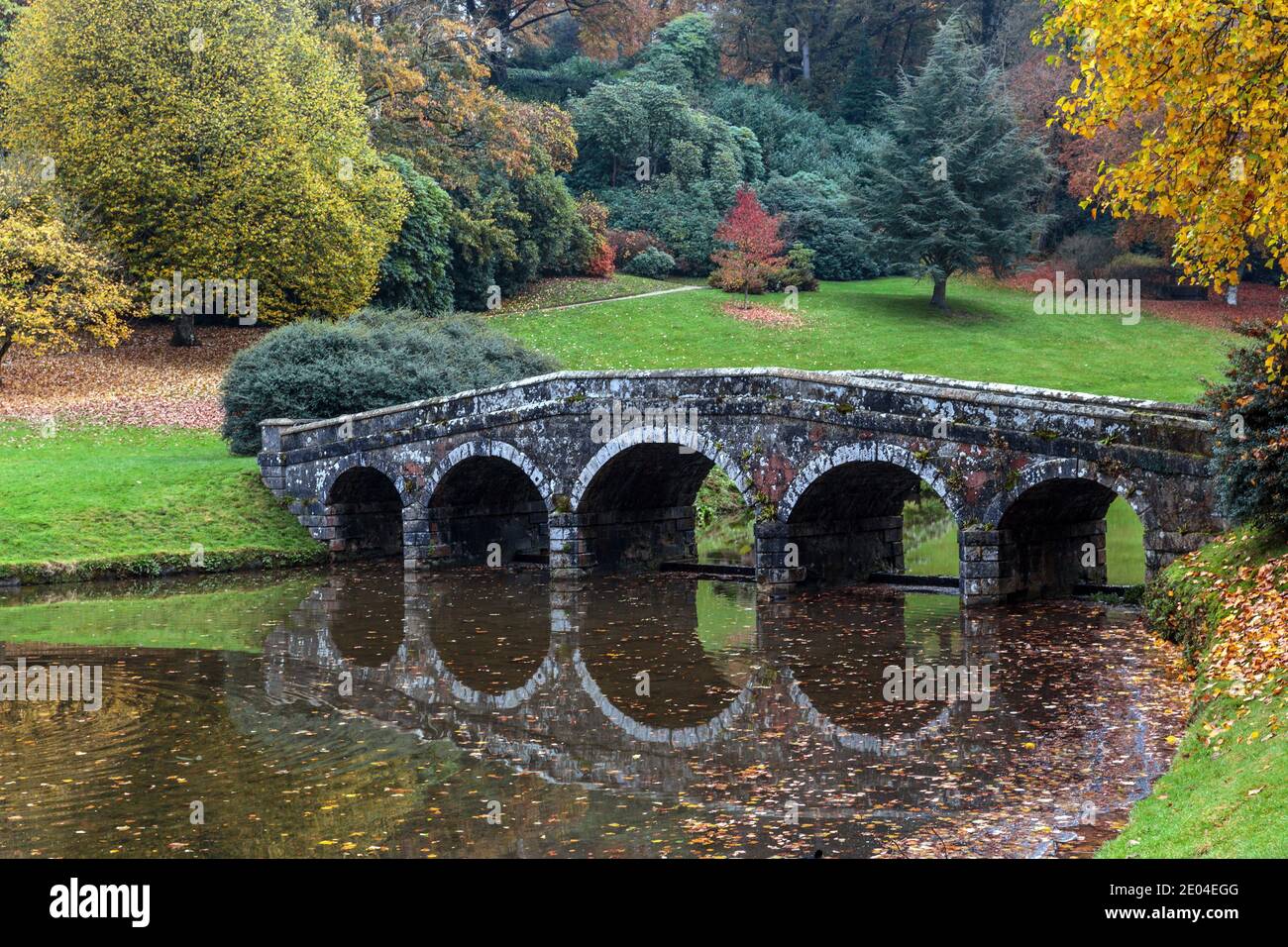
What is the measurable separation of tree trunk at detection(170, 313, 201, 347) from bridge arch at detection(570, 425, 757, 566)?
23624 mm

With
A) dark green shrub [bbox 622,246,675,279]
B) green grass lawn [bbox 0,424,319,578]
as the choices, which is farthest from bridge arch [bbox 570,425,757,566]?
dark green shrub [bbox 622,246,675,279]

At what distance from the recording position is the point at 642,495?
99.6 ft

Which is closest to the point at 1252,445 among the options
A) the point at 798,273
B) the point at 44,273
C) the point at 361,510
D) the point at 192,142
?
the point at 361,510

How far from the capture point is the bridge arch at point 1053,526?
21.8 m

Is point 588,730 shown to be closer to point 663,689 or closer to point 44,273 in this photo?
point 663,689

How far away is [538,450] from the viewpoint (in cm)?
2898

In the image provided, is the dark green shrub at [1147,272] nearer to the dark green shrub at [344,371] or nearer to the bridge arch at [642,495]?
the dark green shrub at [344,371]

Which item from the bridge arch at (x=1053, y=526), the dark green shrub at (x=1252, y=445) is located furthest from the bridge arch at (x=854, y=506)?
the dark green shrub at (x=1252, y=445)

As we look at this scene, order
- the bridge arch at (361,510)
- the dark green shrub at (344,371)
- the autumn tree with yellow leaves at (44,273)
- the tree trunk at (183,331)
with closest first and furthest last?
1. the bridge arch at (361,510)
2. the dark green shrub at (344,371)
3. the autumn tree with yellow leaves at (44,273)
4. the tree trunk at (183,331)

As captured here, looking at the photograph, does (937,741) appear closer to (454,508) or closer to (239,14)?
(454,508)

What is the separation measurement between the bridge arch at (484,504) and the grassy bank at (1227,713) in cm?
1395

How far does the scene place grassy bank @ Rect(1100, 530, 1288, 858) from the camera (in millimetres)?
9969

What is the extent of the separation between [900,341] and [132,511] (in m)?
30.1

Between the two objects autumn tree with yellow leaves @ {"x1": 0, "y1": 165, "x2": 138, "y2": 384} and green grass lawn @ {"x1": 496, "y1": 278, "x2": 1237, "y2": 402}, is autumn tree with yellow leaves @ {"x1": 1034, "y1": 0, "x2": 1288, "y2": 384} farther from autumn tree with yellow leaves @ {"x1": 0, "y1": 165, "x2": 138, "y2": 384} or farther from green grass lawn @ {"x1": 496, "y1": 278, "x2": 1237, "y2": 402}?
autumn tree with yellow leaves @ {"x1": 0, "y1": 165, "x2": 138, "y2": 384}
